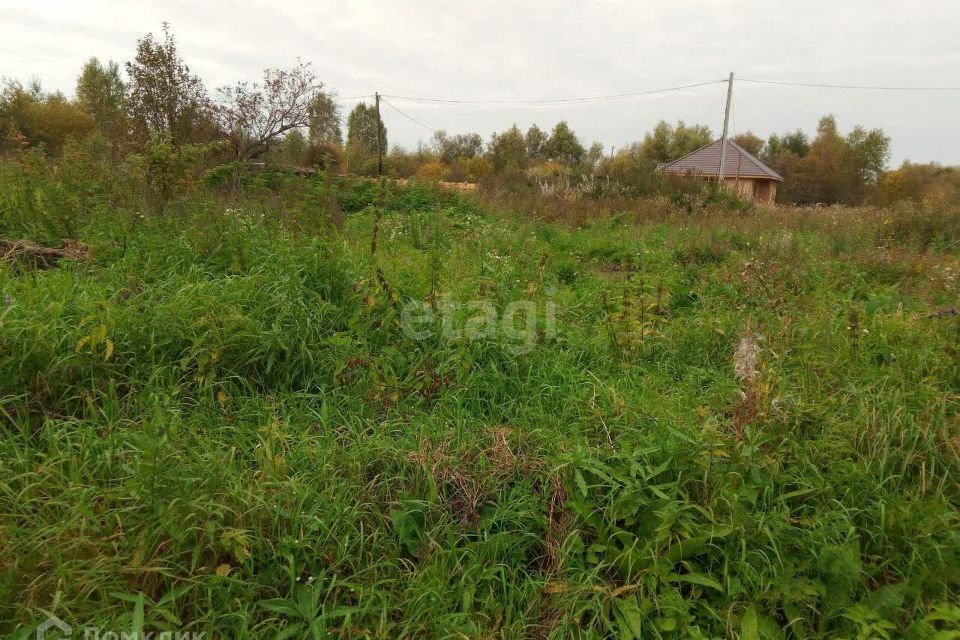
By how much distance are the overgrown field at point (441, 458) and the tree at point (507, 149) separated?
29280 mm

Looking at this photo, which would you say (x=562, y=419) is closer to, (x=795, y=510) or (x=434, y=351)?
(x=434, y=351)

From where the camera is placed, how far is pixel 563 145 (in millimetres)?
41094

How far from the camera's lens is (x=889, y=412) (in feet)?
9.14

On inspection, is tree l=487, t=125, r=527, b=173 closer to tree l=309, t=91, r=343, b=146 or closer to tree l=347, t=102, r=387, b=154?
tree l=347, t=102, r=387, b=154

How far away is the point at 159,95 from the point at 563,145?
111ft

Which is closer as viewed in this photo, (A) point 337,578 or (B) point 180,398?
(A) point 337,578

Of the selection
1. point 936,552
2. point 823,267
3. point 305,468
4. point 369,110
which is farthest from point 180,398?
point 369,110

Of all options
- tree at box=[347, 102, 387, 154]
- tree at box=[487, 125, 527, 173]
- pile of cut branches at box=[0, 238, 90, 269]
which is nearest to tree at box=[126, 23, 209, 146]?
pile of cut branches at box=[0, 238, 90, 269]

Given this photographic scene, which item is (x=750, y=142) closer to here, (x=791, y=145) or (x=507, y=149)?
(x=791, y=145)

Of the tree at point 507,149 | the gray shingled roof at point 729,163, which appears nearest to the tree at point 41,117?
the tree at point 507,149

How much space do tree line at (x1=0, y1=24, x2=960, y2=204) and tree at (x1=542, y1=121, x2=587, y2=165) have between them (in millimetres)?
76

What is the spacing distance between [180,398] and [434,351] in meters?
1.40
